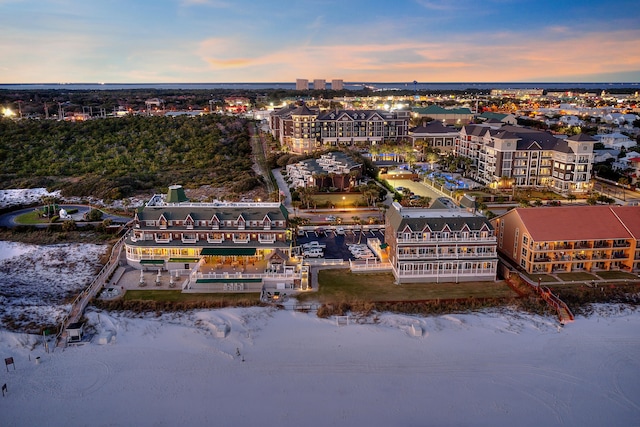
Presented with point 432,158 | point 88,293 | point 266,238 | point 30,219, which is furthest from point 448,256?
point 432,158

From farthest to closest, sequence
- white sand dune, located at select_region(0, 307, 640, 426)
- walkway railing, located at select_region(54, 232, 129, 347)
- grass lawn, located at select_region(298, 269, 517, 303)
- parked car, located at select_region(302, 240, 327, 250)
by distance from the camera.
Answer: parked car, located at select_region(302, 240, 327, 250) < grass lawn, located at select_region(298, 269, 517, 303) < walkway railing, located at select_region(54, 232, 129, 347) < white sand dune, located at select_region(0, 307, 640, 426)

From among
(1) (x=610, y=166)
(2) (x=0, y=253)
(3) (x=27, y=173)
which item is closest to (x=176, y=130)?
(3) (x=27, y=173)

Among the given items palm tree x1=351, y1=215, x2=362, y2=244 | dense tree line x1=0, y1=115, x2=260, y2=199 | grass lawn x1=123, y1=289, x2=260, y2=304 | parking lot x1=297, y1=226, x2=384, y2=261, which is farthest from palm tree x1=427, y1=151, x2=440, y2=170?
grass lawn x1=123, y1=289, x2=260, y2=304

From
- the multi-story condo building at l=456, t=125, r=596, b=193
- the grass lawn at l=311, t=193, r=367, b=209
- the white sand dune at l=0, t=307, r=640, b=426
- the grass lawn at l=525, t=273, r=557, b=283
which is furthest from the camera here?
the multi-story condo building at l=456, t=125, r=596, b=193

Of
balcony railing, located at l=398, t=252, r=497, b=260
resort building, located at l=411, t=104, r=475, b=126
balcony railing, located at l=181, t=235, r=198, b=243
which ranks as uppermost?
resort building, located at l=411, t=104, r=475, b=126

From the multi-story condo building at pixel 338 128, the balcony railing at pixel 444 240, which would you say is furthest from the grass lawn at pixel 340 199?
the multi-story condo building at pixel 338 128

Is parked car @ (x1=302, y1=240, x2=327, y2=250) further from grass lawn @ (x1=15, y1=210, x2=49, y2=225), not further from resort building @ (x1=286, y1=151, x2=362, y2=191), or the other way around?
grass lawn @ (x1=15, y1=210, x2=49, y2=225)

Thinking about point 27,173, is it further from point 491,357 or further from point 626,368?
point 626,368
